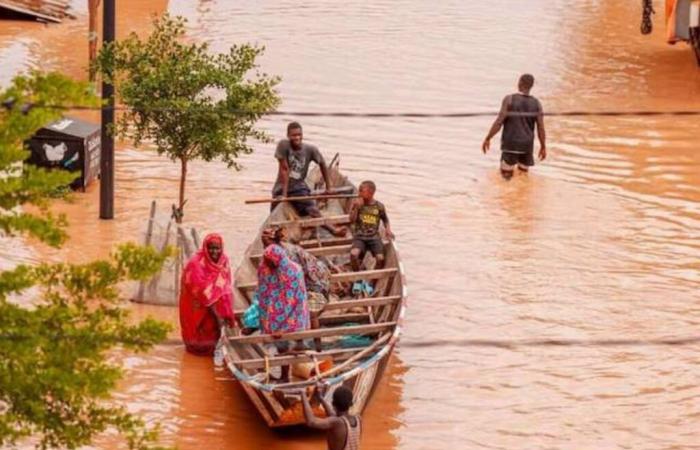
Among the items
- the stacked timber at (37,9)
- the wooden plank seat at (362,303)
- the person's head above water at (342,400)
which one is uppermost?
the stacked timber at (37,9)

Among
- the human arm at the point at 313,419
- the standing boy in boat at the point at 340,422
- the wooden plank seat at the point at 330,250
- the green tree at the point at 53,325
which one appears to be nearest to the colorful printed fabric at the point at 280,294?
the human arm at the point at 313,419

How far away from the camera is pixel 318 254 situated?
677 inches

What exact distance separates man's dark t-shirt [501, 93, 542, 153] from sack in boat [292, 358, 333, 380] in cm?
760

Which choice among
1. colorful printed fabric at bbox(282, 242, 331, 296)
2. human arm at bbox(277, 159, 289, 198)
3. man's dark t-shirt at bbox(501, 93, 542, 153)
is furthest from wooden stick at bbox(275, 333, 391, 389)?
man's dark t-shirt at bbox(501, 93, 542, 153)

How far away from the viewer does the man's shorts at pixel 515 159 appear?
72.4ft

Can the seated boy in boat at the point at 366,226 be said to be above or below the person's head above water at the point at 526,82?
below

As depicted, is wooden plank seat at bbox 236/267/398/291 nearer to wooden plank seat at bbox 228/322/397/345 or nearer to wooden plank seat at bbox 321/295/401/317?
wooden plank seat at bbox 321/295/401/317

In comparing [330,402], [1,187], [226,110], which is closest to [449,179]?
[226,110]

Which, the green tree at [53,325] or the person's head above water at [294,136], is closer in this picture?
the green tree at [53,325]

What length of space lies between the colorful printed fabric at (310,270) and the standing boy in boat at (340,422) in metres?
2.25

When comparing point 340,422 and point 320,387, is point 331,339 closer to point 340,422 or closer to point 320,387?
point 320,387

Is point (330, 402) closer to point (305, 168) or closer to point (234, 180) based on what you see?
point (305, 168)

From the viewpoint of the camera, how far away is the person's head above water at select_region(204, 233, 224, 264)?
622 inches

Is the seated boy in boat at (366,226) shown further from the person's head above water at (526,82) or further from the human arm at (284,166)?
the person's head above water at (526,82)
